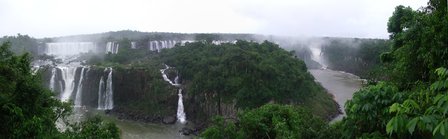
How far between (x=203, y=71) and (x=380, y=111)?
42.1 metres

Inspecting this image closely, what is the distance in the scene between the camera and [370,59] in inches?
3201

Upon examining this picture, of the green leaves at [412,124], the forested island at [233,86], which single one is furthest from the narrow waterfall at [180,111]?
the green leaves at [412,124]

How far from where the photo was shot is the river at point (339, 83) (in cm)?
6047

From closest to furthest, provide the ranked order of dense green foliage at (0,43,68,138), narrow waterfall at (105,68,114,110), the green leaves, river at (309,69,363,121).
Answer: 1. the green leaves
2. dense green foliage at (0,43,68,138)
3. narrow waterfall at (105,68,114,110)
4. river at (309,69,363,121)

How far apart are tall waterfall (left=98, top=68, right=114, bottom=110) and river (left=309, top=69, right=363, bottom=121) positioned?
28.1 meters

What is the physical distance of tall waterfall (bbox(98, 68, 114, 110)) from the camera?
5537 cm

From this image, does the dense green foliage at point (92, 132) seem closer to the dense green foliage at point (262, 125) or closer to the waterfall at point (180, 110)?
the dense green foliage at point (262, 125)

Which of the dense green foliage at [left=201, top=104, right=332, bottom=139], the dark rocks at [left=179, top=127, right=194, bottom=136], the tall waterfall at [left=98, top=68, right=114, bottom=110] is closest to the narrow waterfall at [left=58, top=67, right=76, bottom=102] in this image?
the tall waterfall at [left=98, top=68, right=114, bottom=110]

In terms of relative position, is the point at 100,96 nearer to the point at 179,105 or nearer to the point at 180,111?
the point at 179,105

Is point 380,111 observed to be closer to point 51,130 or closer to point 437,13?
point 437,13

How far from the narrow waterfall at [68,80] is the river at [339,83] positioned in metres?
34.4

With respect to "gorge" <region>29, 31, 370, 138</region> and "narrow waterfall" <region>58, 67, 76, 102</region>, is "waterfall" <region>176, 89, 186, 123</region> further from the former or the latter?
"narrow waterfall" <region>58, 67, 76, 102</region>

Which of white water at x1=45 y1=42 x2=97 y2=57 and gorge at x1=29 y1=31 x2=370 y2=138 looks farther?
white water at x1=45 y1=42 x2=97 y2=57

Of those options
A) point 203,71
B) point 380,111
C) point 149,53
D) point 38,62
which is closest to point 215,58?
point 203,71
